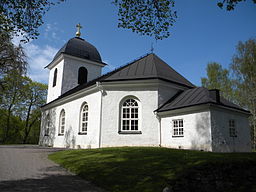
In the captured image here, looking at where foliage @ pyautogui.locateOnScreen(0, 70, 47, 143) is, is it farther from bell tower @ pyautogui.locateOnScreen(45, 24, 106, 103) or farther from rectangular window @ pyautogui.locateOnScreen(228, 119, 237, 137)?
rectangular window @ pyautogui.locateOnScreen(228, 119, 237, 137)

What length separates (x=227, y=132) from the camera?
1414 cm

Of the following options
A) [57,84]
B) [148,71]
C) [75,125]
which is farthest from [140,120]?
[57,84]

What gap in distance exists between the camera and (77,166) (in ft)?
28.7

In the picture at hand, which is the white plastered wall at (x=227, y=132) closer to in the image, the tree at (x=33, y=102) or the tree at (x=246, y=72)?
the tree at (x=246, y=72)

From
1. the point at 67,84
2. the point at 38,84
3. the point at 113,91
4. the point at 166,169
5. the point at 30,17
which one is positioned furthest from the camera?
the point at 38,84

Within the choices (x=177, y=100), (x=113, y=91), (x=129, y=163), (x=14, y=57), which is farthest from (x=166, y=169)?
(x=14, y=57)

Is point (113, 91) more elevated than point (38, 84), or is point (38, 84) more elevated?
point (38, 84)

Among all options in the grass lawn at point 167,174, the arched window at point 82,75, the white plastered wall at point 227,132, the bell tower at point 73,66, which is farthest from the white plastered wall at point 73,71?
the grass lawn at point 167,174

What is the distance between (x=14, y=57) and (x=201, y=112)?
46.0ft

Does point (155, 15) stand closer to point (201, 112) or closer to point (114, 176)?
point (114, 176)

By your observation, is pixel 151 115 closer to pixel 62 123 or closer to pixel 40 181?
pixel 62 123

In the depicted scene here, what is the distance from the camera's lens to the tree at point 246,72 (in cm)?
2483

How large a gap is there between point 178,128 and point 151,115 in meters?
2.24

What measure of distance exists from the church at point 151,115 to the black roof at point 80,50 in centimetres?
746
